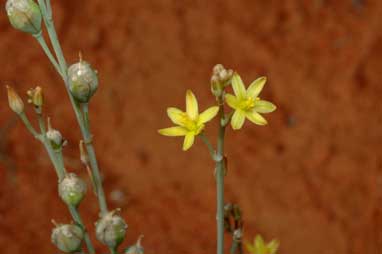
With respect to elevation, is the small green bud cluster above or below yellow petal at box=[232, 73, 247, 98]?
below

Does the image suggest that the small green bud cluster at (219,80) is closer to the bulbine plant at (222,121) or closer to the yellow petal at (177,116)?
the bulbine plant at (222,121)

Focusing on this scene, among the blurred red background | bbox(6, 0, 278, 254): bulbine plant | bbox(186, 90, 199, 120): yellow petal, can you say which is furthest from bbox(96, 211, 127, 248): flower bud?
the blurred red background

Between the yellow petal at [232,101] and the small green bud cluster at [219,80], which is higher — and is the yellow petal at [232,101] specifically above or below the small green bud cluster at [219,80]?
above

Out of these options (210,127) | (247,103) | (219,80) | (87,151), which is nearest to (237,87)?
(247,103)

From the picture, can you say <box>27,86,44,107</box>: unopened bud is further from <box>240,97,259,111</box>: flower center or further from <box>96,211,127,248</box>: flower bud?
<box>240,97,259,111</box>: flower center

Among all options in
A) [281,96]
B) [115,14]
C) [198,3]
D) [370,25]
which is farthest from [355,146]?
[115,14]

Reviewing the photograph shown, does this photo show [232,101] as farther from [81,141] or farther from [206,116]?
[81,141]

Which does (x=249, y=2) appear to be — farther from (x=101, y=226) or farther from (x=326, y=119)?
(x=101, y=226)

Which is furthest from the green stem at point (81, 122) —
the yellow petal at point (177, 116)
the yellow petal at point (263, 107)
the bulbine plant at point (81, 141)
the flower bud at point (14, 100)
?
the yellow petal at point (263, 107)
